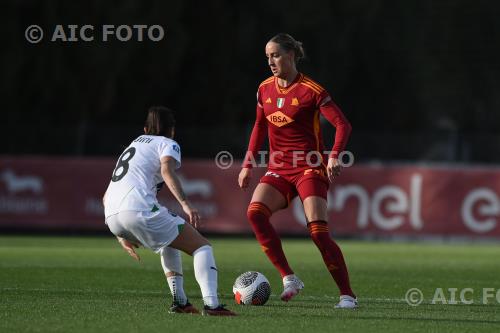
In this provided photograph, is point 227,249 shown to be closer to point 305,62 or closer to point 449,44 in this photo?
point 305,62

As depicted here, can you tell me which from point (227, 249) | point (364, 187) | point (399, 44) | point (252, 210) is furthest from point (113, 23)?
point (252, 210)

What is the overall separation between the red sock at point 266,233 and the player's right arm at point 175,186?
174 centimetres

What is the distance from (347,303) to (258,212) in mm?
1126

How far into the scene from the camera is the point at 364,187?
24.9 metres

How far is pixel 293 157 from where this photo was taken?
1065 centimetres

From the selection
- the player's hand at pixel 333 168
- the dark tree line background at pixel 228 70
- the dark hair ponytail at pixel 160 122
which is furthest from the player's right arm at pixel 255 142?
the dark tree line background at pixel 228 70

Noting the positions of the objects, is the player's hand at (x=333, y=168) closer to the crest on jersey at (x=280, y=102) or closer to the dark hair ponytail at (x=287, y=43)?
the crest on jersey at (x=280, y=102)

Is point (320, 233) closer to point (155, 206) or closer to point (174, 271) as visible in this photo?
point (174, 271)

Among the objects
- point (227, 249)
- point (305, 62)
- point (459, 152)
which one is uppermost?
point (305, 62)

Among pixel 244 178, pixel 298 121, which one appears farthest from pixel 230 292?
pixel 298 121

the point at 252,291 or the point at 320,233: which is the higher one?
the point at 320,233

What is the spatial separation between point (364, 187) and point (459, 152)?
340 centimetres

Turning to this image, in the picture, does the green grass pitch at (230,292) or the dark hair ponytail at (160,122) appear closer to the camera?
the green grass pitch at (230,292)

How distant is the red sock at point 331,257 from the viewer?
10.3m
